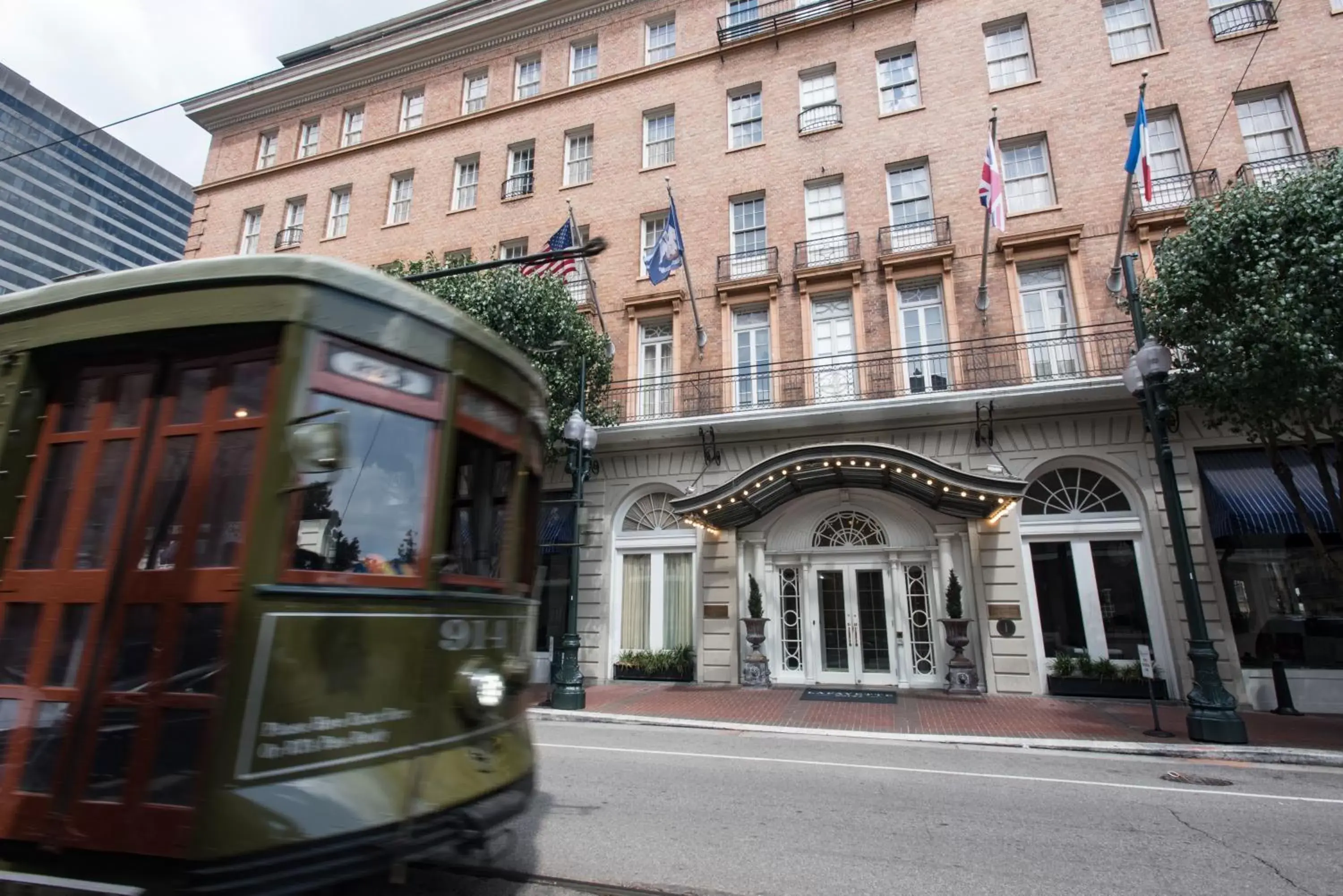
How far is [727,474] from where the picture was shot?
14953mm

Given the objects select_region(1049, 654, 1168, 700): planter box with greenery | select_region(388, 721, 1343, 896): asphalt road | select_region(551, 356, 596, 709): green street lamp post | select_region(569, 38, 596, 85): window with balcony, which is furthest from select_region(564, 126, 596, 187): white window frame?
select_region(1049, 654, 1168, 700): planter box with greenery

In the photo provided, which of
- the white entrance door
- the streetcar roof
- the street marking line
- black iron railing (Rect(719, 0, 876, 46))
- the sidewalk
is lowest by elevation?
the street marking line

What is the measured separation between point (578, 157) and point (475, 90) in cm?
547

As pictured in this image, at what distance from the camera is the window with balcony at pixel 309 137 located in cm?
2367

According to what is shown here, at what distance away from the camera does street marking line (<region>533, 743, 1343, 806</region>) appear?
6242mm

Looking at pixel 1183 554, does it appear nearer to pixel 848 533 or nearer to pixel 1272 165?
pixel 848 533

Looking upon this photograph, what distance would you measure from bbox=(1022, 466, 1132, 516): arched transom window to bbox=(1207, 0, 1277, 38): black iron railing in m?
11.3

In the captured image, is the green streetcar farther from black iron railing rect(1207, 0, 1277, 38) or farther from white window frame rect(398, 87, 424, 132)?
white window frame rect(398, 87, 424, 132)

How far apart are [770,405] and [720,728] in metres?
7.90

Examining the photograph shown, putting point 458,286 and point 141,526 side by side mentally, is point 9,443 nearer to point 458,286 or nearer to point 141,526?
point 141,526

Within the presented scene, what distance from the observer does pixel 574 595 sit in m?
12.5

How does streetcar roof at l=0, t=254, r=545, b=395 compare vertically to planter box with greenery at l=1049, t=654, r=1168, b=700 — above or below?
above

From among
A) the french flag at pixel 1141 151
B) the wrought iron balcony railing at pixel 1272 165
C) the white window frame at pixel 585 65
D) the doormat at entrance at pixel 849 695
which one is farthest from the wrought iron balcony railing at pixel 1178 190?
the white window frame at pixel 585 65

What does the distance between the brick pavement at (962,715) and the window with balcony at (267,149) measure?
2318cm
